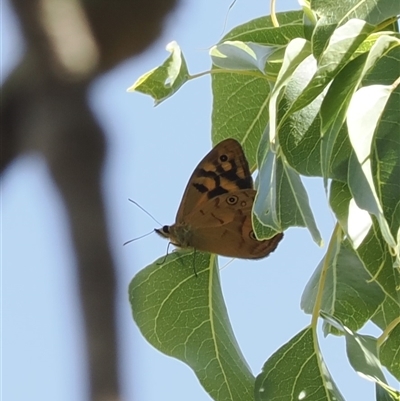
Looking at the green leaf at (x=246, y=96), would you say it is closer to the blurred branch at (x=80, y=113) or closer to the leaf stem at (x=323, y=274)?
the leaf stem at (x=323, y=274)

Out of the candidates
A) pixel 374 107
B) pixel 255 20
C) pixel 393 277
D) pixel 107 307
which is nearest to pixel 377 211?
pixel 374 107

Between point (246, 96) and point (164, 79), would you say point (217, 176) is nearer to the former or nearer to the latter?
point (246, 96)

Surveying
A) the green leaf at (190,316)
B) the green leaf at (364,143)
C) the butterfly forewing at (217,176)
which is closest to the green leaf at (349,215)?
the green leaf at (364,143)

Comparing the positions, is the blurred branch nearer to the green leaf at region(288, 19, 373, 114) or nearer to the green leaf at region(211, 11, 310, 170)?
the green leaf at region(211, 11, 310, 170)

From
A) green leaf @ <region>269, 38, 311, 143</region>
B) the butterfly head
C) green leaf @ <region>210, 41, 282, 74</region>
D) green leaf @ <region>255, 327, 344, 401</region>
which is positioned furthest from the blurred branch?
green leaf @ <region>269, 38, 311, 143</region>

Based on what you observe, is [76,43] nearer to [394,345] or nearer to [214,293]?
[214,293]
